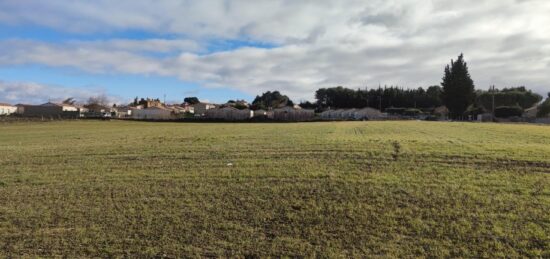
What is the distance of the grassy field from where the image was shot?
8.82 metres

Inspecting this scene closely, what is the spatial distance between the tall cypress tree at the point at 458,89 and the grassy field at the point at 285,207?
120245mm

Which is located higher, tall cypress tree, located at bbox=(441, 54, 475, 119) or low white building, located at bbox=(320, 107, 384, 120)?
tall cypress tree, located at bbox=(441, 54, 475, 119)

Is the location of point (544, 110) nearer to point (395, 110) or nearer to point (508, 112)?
point (508, 112)

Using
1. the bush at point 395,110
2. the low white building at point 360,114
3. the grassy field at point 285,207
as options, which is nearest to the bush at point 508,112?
the low white building at point 360,114

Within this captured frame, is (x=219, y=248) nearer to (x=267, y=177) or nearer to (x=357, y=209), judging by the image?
(x=357, y=209)

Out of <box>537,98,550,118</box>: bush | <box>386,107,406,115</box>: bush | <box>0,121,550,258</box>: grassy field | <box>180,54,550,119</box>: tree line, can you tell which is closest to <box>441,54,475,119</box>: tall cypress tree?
<box>180,54,550,119</box>: tree line

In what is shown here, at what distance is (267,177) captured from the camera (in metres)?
13.9

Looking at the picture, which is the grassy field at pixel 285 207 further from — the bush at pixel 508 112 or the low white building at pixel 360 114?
the bush at pixel 508 112

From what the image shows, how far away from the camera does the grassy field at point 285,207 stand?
8820mm

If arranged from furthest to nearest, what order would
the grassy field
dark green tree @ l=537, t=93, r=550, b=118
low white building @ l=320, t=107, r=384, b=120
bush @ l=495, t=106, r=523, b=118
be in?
low white building @ l=320, t=107, r=384, b=120 → bush @ l=495, t=106, r=523, b=118 → dark green tree @ l=537, t=93, r=550, b=118 → the grassy field

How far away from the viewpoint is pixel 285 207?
11.0 metres

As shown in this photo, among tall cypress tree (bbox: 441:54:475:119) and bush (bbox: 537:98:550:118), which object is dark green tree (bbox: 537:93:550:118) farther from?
tall cypress tree (bbox: 441:54:475:119)

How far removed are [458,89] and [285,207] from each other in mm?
130575

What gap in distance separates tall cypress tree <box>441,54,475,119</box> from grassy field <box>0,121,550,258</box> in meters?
120
